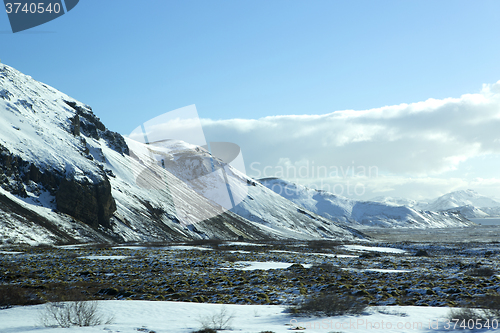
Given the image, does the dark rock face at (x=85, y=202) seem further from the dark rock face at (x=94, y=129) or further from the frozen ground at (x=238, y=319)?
the frozen ground at (x=238, y=319)

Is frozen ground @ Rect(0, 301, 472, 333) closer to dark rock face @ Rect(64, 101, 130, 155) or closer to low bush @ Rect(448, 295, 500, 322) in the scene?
low bush @ Rect(448, 295, 500, 322)

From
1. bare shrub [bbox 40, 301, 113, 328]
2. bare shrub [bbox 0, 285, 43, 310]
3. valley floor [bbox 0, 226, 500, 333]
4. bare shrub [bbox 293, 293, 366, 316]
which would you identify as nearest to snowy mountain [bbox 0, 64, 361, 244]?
valley floor [bbox 0, 226, 500, 333]

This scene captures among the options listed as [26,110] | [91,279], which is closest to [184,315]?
[91,279]

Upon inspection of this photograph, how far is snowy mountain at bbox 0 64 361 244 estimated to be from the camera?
214 ft

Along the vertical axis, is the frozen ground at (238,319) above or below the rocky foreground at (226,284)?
above

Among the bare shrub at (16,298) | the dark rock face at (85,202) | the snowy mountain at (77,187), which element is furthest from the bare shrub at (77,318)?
the dark rock face at (85,202)

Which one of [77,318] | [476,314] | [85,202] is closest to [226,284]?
[77,318]

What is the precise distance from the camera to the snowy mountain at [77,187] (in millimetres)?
65375

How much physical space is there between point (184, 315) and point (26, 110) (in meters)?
96.1

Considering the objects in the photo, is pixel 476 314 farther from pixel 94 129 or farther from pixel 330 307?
pixel 94 129

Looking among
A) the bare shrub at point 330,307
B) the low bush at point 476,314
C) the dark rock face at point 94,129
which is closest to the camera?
the low bush at point 476,314

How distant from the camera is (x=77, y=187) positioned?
75438mm

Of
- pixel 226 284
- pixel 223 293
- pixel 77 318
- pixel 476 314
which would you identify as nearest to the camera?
pixel 476 314

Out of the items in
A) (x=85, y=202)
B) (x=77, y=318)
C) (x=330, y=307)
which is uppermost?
(x=77, y=318)
